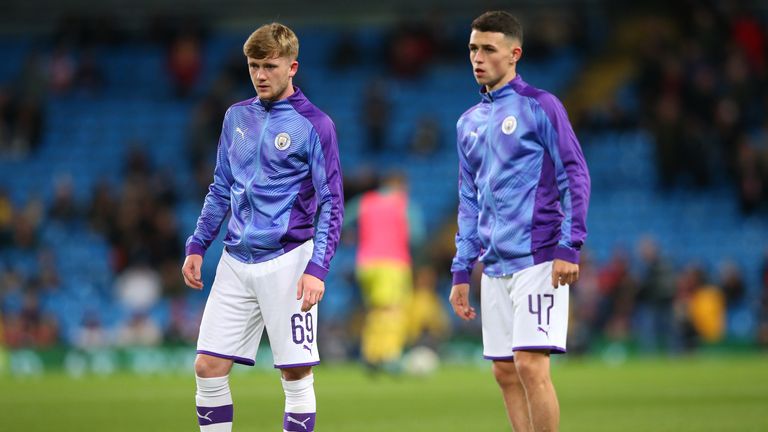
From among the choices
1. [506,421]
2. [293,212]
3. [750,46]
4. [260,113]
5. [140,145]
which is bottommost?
[506,421]

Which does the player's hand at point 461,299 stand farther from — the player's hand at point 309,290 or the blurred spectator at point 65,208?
the blurred spectator at point 65,208

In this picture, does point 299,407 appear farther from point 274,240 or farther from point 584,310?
point 584,310

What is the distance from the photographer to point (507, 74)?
23.9ft

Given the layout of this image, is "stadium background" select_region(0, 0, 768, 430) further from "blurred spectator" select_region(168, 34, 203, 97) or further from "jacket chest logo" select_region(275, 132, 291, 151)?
"jacket chest logo" select_region(275, 132, 291, 151)

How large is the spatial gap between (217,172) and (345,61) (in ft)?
71.8

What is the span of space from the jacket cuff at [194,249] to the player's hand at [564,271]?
Result: 1.94 meters

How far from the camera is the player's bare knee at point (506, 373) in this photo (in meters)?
7.30

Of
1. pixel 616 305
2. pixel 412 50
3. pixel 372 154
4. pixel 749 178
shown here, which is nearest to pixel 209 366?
pixel 616 305

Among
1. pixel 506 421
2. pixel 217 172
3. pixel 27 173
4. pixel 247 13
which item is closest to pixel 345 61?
pixel 247 13

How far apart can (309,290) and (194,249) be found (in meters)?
0.82

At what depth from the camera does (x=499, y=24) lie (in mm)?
7203

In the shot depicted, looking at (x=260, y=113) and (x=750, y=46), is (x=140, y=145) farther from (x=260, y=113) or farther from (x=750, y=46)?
(x=260, y=113)

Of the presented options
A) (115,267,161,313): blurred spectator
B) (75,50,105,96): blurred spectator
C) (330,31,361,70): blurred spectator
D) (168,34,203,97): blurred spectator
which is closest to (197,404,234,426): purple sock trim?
(115,267,161,313): blurred spectator

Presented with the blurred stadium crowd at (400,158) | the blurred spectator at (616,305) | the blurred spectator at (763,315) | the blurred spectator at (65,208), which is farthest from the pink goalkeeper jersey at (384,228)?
the blurred spectator at (65,208)
